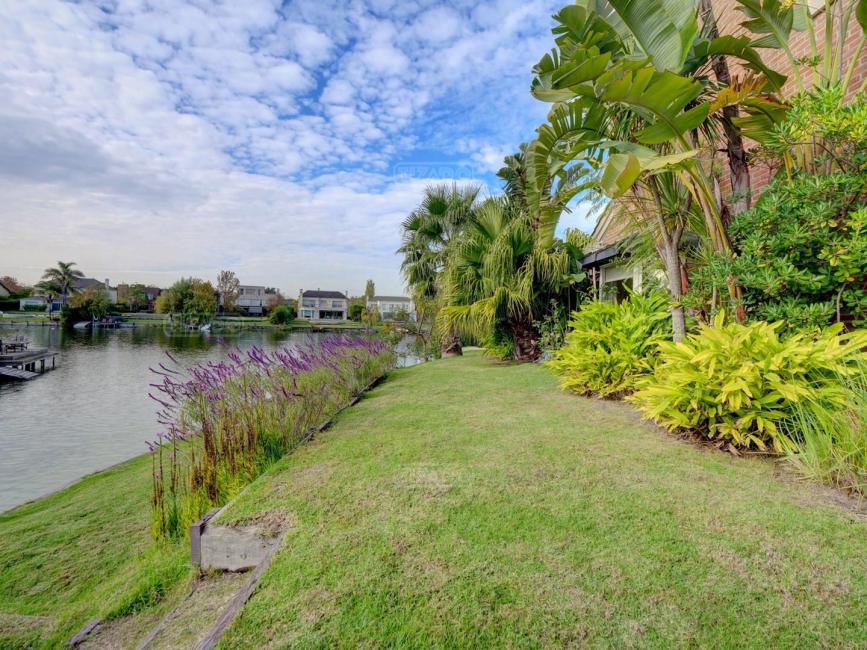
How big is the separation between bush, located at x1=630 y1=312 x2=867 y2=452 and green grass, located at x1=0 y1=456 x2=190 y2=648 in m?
4.21

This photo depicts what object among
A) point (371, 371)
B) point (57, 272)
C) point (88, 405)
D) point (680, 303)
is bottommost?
point (88, 405)

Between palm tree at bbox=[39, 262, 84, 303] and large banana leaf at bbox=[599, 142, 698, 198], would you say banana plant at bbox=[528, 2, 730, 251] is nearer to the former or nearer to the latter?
large banana leaf at bbox=[599, 142, 698, 198]

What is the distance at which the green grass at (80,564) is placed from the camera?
258cm

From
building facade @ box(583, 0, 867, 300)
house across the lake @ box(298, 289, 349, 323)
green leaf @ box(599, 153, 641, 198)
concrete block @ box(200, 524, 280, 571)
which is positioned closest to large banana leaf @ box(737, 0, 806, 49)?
building facade @ box(583, 0, 867, 300)

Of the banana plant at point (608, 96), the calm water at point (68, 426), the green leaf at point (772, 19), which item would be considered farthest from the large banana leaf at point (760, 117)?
the calm water at point (68, 426)

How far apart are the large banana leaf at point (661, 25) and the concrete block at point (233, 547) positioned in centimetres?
524

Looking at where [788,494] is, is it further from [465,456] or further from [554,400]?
[554,400]

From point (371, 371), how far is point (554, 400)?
4.77 metres

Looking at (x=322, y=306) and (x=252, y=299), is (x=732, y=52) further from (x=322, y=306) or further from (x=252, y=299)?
(x=252, y=299)

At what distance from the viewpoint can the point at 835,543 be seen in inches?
84.5

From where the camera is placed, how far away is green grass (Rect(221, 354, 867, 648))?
1689 mm

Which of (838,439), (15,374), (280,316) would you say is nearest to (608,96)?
(838,439)

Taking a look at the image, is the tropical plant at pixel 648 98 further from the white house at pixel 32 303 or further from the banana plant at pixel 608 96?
the white house at pixel 32 303

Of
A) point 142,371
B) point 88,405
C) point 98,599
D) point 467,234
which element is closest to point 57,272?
point 142,371
